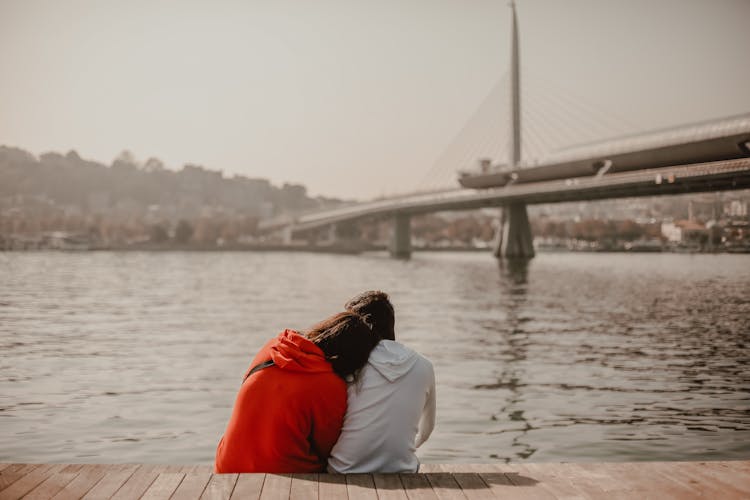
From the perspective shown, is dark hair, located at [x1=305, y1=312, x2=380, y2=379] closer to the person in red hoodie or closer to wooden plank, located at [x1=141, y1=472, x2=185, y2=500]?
the person in red hoodie

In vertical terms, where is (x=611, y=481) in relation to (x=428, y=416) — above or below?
below

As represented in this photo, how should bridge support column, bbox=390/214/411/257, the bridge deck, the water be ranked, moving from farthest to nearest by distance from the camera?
bridge support column, bbox=390/214/411/257, the bridge deck, the water

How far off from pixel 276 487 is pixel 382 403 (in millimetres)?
665

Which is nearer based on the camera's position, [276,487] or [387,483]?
[276,487]

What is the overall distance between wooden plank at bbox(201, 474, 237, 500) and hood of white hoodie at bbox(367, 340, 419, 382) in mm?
858

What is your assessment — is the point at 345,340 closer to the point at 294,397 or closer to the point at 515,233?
the point at 294,397

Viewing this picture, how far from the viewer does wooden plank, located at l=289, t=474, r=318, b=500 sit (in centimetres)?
407

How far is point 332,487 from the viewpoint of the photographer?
4.21 m

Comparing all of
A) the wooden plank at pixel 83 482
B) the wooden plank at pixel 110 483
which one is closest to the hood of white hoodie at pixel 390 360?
the wooden plank at pixel 110 483

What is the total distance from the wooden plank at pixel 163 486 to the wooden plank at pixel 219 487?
0.16 metres

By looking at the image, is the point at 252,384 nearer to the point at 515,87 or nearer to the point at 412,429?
the point at 412,429

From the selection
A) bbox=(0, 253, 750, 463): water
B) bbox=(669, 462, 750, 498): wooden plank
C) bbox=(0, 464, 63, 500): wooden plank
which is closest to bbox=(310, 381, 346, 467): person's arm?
bbox=(0, 464, 63, 500): wooden plank

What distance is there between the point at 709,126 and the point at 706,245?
32.2m

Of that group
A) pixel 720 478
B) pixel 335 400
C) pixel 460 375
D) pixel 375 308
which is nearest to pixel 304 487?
pixel 335 400
